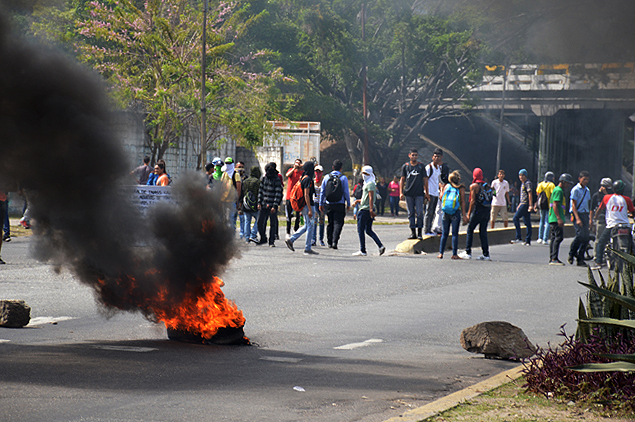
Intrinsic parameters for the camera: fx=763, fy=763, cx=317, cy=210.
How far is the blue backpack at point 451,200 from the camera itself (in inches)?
542

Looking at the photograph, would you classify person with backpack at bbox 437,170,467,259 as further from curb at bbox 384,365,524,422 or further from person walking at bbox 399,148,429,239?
curb at bbox 384,365,524,422

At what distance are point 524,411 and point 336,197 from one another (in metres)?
10.8

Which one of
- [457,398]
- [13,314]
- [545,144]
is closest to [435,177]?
[13,314]

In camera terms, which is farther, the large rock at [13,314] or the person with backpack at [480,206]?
the person with backpack at [480,206]

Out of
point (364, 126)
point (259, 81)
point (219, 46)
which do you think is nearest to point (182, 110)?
point (219, 46)

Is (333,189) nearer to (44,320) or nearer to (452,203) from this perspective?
(452,203)

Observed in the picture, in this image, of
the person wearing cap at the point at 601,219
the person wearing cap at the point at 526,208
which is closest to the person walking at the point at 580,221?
the person wearing cap at the point at 601,219

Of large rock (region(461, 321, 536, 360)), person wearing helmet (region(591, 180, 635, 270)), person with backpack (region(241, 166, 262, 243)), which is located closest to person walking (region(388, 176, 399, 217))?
person with backpack (region(241, 166, 262, 243))

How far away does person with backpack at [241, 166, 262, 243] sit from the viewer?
1611 centimetres

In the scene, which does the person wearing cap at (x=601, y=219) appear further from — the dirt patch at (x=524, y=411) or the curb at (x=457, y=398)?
the dirt patch at (x=524, y=411)

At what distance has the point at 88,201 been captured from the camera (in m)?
6.24

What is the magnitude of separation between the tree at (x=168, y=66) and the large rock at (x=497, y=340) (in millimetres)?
19755

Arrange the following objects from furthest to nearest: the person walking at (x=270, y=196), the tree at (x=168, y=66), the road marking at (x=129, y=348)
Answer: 1. the tree at (x=168, y=66)
2. the person walking at (x=270, y=196)
3. the road marking at (x=129, y=348)

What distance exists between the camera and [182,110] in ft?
87.9
